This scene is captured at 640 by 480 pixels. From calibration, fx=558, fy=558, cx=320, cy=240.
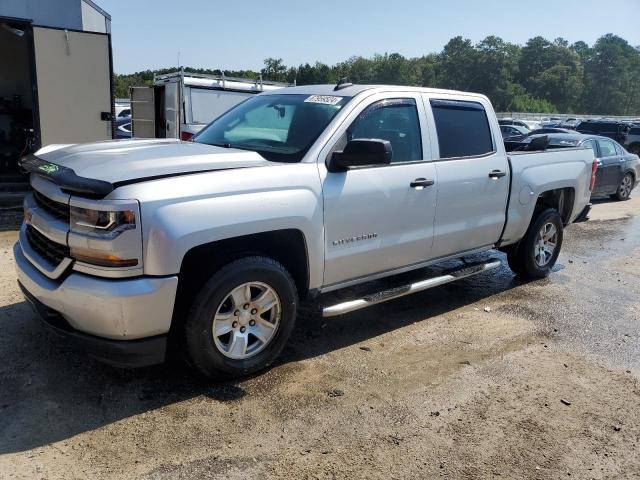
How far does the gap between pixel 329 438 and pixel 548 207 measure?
4268 mm

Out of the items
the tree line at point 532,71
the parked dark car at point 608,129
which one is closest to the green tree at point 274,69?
the tree line at point 532,71

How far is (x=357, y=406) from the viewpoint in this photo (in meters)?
3.57

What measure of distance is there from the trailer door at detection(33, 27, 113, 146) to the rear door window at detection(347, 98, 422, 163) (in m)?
6.43

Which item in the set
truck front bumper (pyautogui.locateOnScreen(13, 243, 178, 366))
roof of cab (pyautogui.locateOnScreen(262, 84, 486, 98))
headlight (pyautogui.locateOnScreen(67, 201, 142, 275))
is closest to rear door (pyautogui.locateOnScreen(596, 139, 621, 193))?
roof of cab (pyautogui.locateOnScreen(262, 84, 486, 98))

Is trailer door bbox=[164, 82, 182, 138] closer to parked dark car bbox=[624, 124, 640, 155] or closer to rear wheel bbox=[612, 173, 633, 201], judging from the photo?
rear wheel bbox=[612, 173, 633, 201]

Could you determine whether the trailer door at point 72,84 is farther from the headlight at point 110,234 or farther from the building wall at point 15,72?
the headlight at point 110,234

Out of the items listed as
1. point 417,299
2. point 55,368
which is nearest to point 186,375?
point 55,368

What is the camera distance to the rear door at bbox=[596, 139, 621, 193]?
43.5ft

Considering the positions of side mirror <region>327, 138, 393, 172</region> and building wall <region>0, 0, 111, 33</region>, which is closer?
side mirror <region>327, 138, 393, 172</region>

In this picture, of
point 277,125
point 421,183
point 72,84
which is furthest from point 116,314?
point 72,84

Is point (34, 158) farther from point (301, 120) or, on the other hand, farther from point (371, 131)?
point (371, 131)

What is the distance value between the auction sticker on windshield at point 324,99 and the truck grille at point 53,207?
6.78 feet

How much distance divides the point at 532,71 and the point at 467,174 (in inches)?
4784

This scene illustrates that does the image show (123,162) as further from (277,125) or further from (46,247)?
(277,125)
